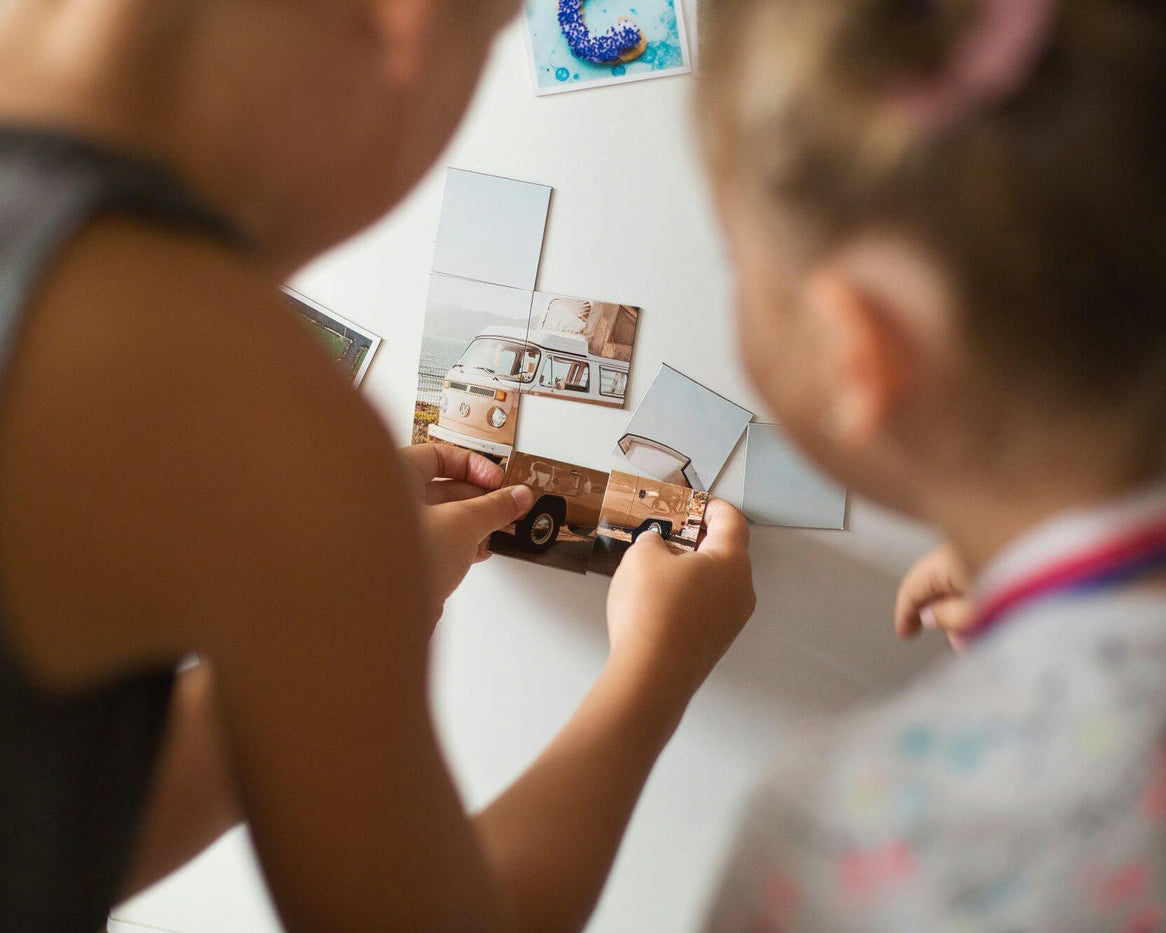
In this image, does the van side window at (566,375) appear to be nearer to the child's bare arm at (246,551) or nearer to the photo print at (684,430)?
the photo print at (684,430)

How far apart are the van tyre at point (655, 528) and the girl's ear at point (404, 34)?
443mm

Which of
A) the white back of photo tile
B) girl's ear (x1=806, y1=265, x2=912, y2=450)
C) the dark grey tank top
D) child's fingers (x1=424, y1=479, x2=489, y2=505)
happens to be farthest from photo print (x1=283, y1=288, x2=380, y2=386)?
girl's ear (x1=806, y1=265, x2=912, y2=450)

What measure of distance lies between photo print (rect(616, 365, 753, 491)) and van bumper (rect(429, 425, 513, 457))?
11 cm

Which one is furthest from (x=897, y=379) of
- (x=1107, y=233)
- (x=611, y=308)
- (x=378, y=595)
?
(x=611, y=308)

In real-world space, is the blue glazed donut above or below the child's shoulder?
above

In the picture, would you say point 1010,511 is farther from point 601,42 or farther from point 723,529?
point 601,42

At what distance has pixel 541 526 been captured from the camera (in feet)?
2.30

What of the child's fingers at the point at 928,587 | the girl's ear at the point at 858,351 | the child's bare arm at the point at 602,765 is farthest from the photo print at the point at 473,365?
the girl's ear at the point at 858,351

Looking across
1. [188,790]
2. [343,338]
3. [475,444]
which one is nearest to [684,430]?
[475,444]

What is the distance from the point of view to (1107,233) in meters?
0.23

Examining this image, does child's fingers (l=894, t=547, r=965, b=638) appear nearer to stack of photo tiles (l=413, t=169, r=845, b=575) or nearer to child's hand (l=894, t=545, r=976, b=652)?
child's hand (l=894, t=545, r=976, b=652)

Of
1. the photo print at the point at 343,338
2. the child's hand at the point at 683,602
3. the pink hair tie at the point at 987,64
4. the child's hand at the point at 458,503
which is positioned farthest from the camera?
→ the photo print at the point at 343,338

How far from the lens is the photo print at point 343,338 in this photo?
0.73 meters

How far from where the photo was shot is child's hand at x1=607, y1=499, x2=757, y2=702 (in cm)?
47
